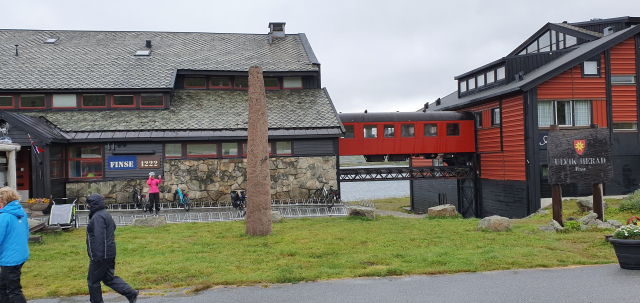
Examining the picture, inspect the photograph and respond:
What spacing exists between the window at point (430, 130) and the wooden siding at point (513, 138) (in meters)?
3.69

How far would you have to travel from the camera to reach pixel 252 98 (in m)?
14.6

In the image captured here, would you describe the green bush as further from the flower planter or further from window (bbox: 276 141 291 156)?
window (bbox: 276 141 291 156)

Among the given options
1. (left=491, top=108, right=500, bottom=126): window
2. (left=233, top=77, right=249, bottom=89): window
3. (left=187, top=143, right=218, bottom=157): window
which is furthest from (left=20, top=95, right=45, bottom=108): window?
(left=491, top=108, right=500, bottom=126): window

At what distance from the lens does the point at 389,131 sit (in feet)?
90.5

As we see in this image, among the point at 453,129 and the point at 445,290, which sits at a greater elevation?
the point at 453,129

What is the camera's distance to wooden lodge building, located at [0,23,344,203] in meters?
22.5

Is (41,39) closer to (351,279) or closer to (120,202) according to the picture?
(120,202)

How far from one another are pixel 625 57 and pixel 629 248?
20.4 m

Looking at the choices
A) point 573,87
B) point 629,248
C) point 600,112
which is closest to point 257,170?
point 629,248

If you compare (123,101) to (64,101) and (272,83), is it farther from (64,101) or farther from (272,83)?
(272,83)

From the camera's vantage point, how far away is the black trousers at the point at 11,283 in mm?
Answer: 6898

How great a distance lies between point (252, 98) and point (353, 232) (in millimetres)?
5043

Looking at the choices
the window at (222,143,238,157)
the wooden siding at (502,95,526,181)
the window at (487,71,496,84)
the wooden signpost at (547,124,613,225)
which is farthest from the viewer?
the window at (487,71,496,84)

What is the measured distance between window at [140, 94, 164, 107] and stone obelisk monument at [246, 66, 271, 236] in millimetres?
12132
